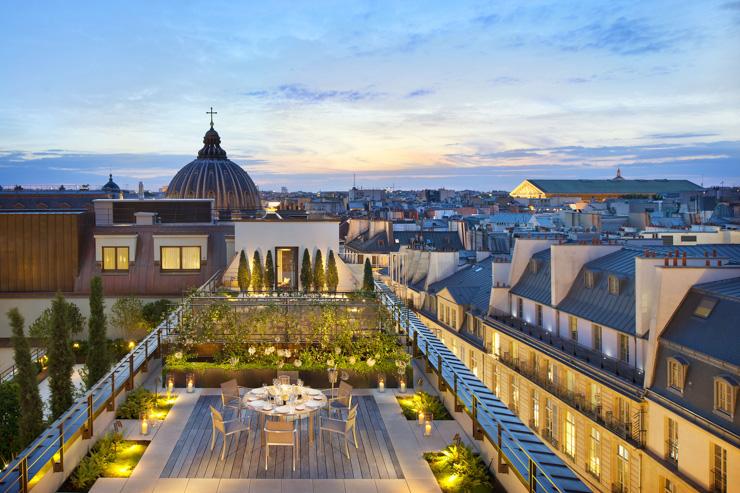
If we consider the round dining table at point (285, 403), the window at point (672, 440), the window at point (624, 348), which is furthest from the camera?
the window at point (624, 348)

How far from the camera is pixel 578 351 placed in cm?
3059

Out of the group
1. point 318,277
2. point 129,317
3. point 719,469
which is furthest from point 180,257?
point 719,469

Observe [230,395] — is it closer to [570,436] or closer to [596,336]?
[596,336]

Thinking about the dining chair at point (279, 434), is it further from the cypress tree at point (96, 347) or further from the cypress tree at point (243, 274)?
the cypress tree at point (243, 274)

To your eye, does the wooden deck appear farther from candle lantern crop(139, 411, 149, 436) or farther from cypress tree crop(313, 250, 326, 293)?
cypress tree crop(313, 250, 326, 293)

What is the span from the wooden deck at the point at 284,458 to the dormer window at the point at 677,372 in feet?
43.7

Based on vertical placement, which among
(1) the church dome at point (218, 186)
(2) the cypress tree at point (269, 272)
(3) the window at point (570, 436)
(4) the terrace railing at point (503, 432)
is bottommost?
(3) the window at point (570, 436)

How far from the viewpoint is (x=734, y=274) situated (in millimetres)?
23766

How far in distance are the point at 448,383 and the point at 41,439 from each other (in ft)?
24.0

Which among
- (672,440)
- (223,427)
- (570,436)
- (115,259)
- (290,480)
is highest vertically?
(115,259)

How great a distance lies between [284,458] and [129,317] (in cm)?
2028

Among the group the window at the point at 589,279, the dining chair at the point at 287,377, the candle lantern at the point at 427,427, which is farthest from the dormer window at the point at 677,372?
the dining chair at the point at 287,377

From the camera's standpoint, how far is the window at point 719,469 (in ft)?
63.0

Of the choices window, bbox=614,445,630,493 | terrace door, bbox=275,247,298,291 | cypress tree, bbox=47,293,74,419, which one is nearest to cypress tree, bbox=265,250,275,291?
terrace door, bbox=275,247,298,291
